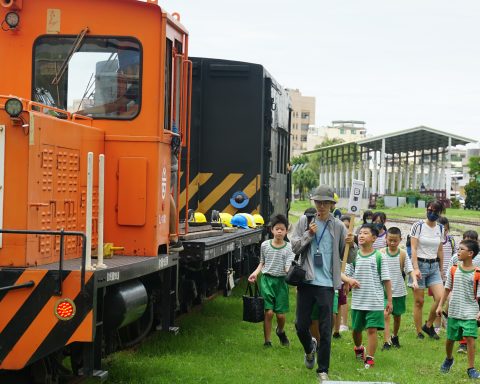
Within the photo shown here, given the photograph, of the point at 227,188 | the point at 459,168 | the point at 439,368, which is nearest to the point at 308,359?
the point at 439,368

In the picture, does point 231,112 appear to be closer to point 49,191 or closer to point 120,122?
point 120,122

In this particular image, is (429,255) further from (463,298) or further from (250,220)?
(250,220)

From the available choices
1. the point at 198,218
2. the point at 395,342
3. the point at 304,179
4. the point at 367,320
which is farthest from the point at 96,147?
the point at 304,179

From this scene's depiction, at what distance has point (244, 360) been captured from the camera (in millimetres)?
9117

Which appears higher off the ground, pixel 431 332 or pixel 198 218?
pixel 198 218

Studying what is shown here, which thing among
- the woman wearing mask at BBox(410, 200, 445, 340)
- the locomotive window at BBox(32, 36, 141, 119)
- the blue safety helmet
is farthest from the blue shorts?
the locomotive window at BBox(32, 36, 141, 119)

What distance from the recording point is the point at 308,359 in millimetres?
8938

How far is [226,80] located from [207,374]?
274 inches

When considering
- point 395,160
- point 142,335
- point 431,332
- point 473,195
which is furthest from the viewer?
point 395,160

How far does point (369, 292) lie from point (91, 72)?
12.4 feet

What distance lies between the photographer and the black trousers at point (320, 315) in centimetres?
853

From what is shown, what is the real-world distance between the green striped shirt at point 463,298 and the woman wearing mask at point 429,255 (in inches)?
81.9

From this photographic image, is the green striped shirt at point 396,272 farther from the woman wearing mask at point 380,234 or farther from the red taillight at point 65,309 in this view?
the red taillight at point 65,309

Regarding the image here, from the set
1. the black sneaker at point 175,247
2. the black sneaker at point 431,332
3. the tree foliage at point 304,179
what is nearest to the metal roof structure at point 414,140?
the tree foliage at point 304,179
